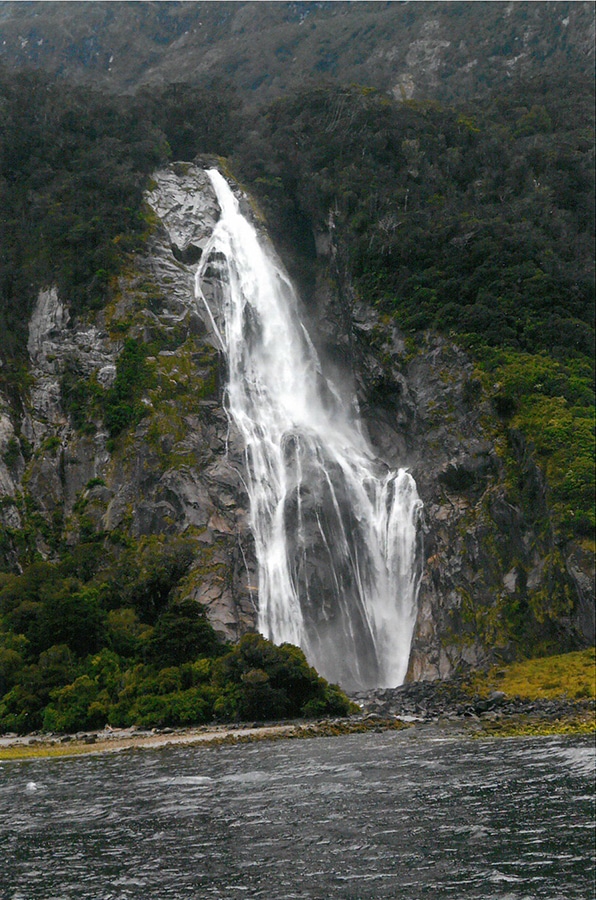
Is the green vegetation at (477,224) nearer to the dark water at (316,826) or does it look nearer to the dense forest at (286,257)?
the dense forest at (286,257)

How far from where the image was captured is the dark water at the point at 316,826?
12.9 m

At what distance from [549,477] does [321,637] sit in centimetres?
1292

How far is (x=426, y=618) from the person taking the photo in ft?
143

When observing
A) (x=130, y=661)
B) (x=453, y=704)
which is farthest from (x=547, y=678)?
(x=130, y=661)

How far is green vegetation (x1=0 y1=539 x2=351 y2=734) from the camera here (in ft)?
110

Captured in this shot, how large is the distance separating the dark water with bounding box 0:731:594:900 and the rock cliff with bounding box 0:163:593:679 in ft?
62.2

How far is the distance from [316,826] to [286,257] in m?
55.6

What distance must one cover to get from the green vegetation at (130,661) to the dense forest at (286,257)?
85mm

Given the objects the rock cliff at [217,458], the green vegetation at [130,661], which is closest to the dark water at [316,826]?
the green vegetation at [130,661]

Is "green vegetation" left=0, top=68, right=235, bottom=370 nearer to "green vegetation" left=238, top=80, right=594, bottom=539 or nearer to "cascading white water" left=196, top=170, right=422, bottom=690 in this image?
"cascading white water" left=196, top=170, right=422, bottom=690

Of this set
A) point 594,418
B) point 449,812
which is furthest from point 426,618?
point 449,812

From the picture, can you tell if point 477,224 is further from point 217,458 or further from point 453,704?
point 453,704

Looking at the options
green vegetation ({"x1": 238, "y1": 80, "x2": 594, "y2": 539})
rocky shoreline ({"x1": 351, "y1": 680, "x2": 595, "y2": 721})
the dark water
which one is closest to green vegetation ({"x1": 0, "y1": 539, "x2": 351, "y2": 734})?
rocky shoreline ({"x1": 351, "y1": 680, "x2": 595, "y2": 721})

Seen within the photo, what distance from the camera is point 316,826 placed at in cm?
1612
